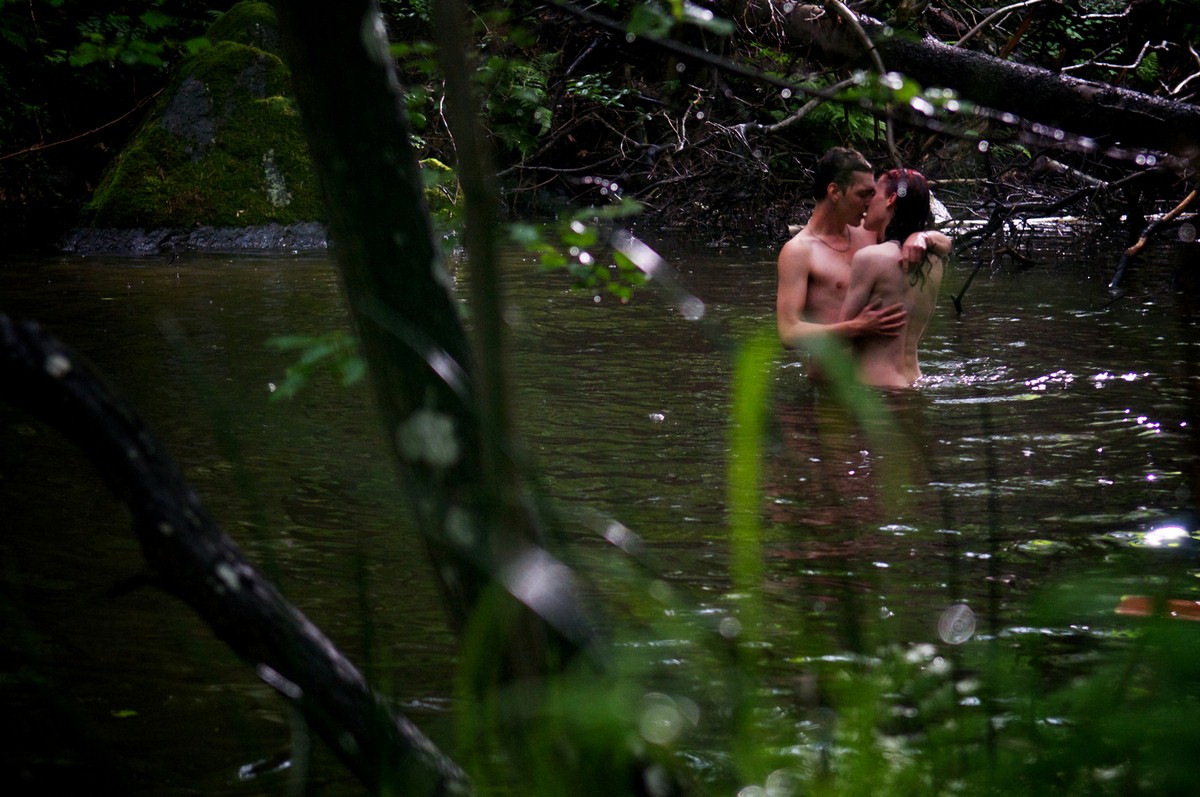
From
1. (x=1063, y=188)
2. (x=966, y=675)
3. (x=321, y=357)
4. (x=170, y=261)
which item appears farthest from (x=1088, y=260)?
(x=321, y=357)

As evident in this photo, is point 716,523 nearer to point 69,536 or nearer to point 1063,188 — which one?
point 69,536

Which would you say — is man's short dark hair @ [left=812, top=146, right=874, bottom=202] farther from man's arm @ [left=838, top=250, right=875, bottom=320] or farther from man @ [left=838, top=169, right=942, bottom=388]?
man's arm @ [left=838, top=250, right=875, bottom=320]

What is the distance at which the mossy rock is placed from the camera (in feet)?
47.4

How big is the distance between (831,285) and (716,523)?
10.5 ft

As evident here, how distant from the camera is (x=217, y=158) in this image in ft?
49.0

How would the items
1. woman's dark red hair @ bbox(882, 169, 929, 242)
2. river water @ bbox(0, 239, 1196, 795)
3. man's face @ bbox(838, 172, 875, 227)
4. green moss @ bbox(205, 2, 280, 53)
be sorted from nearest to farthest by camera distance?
river water @ bbox(0, 239, 1196, 795) < woman's dark red hair @ bbox(882, 169, 929, 242) < man's face @ bbox(838, 172, 875, 227) < green moss @ bbox(205, 2, 280, 53)

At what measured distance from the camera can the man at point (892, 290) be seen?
21.4ft

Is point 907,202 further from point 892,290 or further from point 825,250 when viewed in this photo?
point 825,250

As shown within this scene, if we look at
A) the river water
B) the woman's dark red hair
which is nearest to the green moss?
the river water

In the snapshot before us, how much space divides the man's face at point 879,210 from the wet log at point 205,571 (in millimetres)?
5738

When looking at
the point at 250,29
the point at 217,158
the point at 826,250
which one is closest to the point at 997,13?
the point at 826,250

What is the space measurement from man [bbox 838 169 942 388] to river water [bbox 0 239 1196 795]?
27cm

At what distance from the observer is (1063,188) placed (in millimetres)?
12961

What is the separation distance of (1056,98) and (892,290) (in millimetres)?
1325
